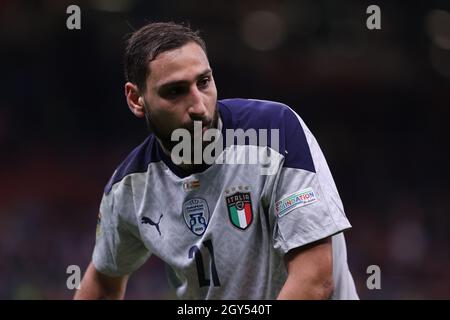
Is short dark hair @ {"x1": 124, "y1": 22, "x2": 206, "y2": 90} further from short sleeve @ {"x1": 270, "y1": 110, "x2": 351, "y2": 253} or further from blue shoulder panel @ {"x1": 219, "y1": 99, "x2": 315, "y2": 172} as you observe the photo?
short sleeve @ {"x1": 270, "y1": 110, "x2": 351, "y2": 253}

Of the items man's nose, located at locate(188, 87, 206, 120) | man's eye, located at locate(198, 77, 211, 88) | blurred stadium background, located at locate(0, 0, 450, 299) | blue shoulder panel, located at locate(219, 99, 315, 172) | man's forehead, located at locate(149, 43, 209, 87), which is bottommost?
blurred stadium background, located at locate(0, 0, 450, 299)

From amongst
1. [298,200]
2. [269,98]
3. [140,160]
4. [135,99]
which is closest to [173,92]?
[135,99]

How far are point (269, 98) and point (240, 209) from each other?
27.9ft

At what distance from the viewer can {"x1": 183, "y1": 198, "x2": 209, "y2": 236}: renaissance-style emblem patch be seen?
10.0ft

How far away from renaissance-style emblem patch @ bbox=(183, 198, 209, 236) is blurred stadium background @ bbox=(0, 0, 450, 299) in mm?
6638

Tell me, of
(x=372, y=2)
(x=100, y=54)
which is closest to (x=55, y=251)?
(x=100, y=54)

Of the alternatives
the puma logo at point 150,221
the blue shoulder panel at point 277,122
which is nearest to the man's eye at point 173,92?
the blue shoulder panel at point 277,122

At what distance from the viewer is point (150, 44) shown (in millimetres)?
2979

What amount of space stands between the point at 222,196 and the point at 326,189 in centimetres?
43

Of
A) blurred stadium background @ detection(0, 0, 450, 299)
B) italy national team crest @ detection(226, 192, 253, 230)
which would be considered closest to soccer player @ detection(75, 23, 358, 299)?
italy national team crest @ detection(226, 192, 253, 230)

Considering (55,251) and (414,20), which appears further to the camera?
(414,20)

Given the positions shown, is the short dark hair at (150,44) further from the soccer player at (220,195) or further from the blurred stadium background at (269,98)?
the blurred stadium background at (269,98)

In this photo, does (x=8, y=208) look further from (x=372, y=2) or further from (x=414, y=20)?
(x=414, y=20)

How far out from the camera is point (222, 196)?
9.89 feet
